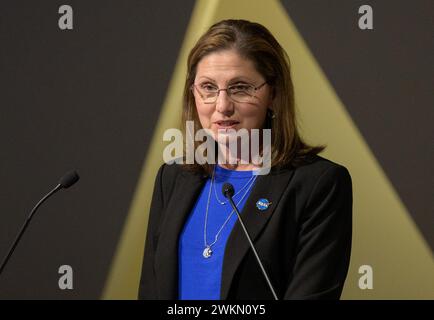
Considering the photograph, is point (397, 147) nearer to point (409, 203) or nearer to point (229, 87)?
point (409, 203)

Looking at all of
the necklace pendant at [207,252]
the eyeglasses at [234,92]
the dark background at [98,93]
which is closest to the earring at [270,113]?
the eyeglasses at [234,92]

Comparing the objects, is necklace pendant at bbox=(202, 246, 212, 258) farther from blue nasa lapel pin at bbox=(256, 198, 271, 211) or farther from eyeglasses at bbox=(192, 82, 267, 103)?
eyeglasses at bbox=(192, 82, 267, 103)

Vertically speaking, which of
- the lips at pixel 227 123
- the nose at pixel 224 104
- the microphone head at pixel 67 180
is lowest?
the microphone head at pixel 67 180

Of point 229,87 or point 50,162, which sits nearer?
point 229,87

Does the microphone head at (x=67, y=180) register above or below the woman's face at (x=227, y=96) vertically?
below

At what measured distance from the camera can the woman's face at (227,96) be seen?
1.87 meters

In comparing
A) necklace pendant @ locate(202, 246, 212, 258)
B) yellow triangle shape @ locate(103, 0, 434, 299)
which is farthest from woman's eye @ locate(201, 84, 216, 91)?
yellow triangle shape @ locate(103, 0, 434, 299)

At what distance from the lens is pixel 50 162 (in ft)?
9.56

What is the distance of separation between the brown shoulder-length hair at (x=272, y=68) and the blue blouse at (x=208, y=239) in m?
0.13

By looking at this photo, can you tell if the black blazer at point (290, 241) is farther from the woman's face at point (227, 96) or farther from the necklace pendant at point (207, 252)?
the woman's face at point (227, 96)
